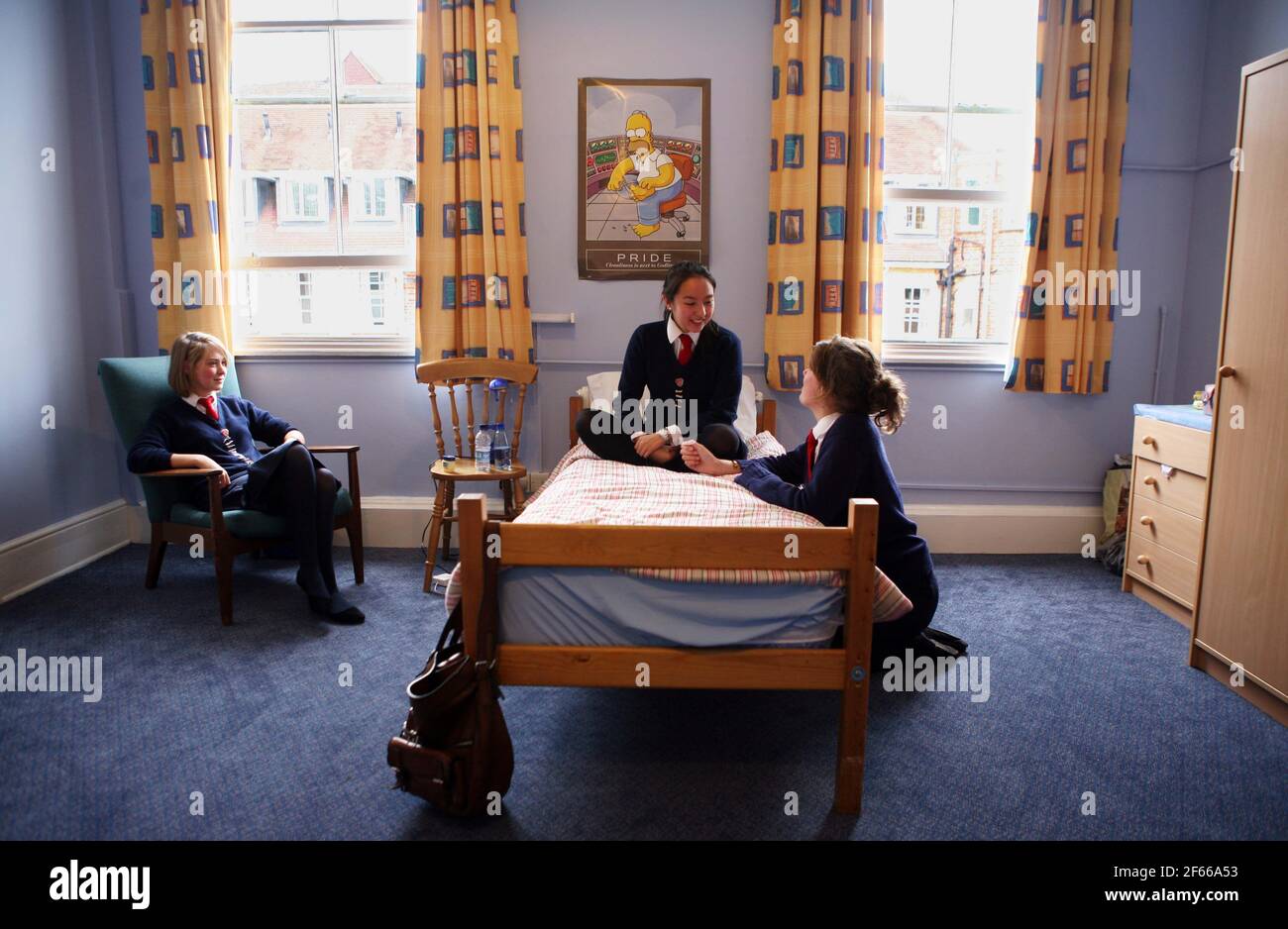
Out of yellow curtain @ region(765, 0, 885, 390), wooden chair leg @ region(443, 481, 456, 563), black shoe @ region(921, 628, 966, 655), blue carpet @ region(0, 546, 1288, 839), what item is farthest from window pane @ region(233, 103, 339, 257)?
black shoe @ region(921, 628, 966, 655)

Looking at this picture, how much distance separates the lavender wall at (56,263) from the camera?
3.44 meters

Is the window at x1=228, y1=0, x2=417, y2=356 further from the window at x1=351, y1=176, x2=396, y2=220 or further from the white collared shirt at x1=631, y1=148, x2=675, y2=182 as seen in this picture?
the white collared shirt at x1=631, y1=148, x2=675, y2=182

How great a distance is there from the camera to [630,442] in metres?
3.33

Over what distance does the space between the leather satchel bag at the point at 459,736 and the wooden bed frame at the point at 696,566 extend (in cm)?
7

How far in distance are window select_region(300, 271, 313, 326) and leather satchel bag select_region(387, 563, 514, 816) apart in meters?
2.85

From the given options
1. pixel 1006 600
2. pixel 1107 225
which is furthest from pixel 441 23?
pixel 1006 600

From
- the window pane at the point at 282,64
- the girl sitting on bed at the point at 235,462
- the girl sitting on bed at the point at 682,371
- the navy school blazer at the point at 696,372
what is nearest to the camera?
the girl sitting on bed at the point at 235,462

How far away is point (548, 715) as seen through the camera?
246 cm

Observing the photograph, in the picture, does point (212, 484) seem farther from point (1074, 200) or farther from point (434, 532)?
point (1074, 200)

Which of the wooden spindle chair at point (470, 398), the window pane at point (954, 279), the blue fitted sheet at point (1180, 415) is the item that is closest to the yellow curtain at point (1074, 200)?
the window pane at point (954, 279)

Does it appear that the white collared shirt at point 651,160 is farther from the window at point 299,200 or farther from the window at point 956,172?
the window at point 299,200

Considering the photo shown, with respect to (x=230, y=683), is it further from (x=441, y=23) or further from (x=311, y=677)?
(x=441, y=23)

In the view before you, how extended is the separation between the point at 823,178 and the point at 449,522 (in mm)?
2284

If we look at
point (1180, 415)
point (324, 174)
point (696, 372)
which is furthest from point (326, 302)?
point (1180, 415)
